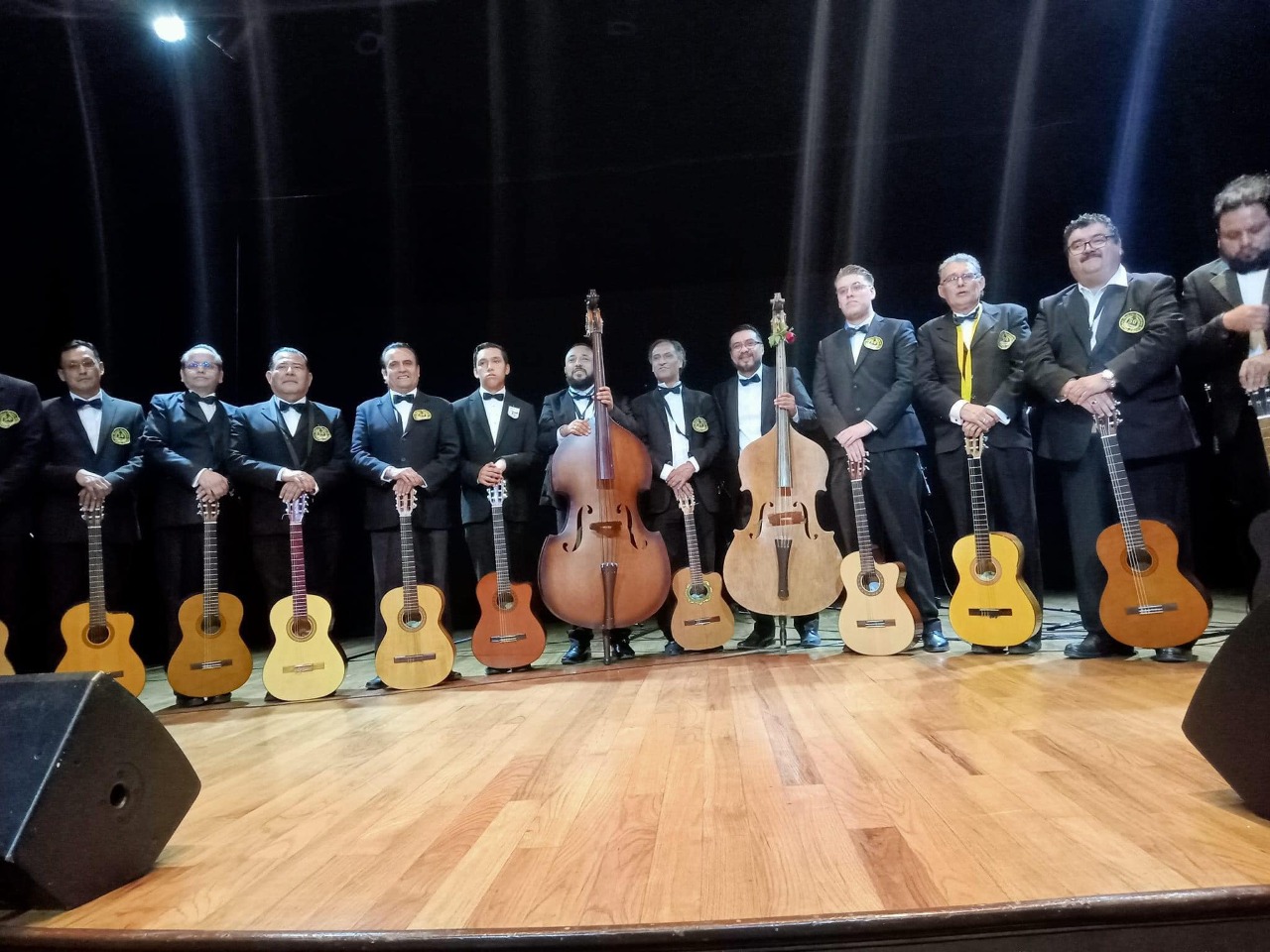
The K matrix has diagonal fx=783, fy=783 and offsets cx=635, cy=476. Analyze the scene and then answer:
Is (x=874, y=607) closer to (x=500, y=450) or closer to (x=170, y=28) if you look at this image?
(x=500, y=450)

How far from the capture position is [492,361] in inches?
177

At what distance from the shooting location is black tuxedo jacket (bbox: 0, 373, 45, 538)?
3906 millimetres

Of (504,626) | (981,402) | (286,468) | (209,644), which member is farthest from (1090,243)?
(209,644)

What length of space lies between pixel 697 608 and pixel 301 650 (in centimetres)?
199

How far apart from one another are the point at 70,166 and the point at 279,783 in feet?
14.0

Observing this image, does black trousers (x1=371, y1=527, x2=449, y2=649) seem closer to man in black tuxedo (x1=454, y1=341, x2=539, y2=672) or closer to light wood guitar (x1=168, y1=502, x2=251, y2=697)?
man in black tuxedo (x1=454, y1=341, x2=539, y2=672)

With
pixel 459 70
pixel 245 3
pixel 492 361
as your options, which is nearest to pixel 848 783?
pixel 492 361

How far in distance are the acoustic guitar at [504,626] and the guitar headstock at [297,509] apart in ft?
3.15

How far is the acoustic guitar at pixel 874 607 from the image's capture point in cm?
367

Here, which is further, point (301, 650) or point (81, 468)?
point (81, 468)

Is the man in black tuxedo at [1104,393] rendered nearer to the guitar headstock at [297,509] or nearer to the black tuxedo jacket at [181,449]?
the guitar headstock at [297,509]

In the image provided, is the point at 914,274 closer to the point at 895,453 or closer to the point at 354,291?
the point at 895,453

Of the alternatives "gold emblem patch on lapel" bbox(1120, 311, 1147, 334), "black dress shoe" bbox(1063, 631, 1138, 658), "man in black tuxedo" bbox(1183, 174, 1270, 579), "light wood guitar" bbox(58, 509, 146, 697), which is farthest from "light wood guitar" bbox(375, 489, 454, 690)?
"man in black tuxedo" bbox(1183, 174, 1270, 579)

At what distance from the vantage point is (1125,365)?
3.25 metres
